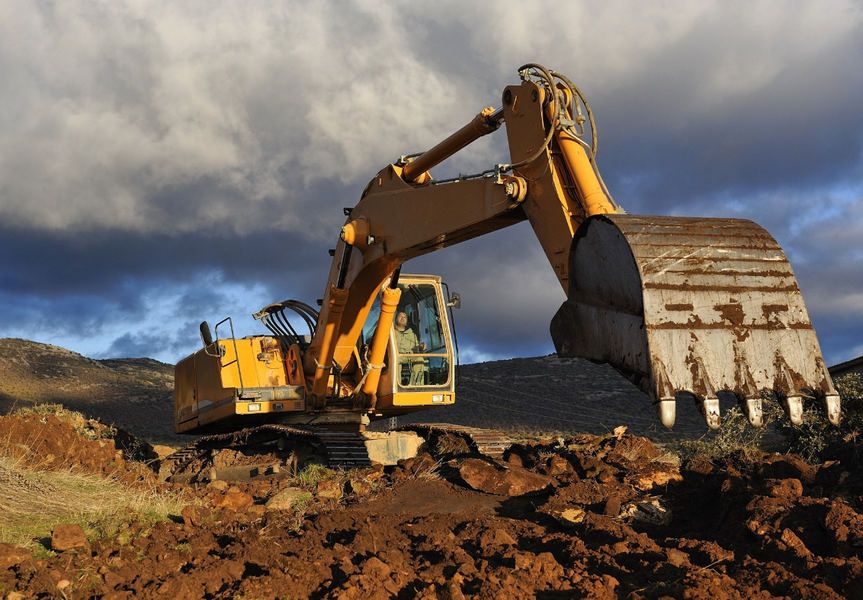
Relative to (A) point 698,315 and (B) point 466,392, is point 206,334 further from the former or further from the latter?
(B) point 466,392

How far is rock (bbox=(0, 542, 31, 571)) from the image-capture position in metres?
5.52

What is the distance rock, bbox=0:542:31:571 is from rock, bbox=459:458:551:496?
4.30 metres

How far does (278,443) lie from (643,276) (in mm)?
7564

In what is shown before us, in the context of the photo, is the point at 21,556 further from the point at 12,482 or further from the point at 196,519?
the point at 12,482

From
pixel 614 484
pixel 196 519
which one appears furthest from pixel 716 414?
pixel 196 519

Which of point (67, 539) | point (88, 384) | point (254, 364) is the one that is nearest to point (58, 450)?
point (254, 364)

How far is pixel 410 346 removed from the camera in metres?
11.4

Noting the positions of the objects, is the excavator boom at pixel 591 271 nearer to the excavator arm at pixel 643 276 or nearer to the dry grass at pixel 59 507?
the excavator arm at pixel 643 276

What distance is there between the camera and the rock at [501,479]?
8.38m

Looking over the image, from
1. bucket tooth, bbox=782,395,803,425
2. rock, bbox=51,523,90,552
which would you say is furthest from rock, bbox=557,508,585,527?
rock, bbox=51,523,90,552

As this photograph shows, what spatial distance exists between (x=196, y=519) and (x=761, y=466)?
17.5 ft

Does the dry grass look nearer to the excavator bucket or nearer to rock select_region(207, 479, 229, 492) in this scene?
rock select_region(207, 479, 229, 492)

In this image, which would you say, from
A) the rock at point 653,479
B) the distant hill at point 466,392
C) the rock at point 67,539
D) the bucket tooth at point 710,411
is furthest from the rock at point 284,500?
the distant hill at point 466,392

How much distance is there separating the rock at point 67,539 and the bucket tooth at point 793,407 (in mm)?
4904
